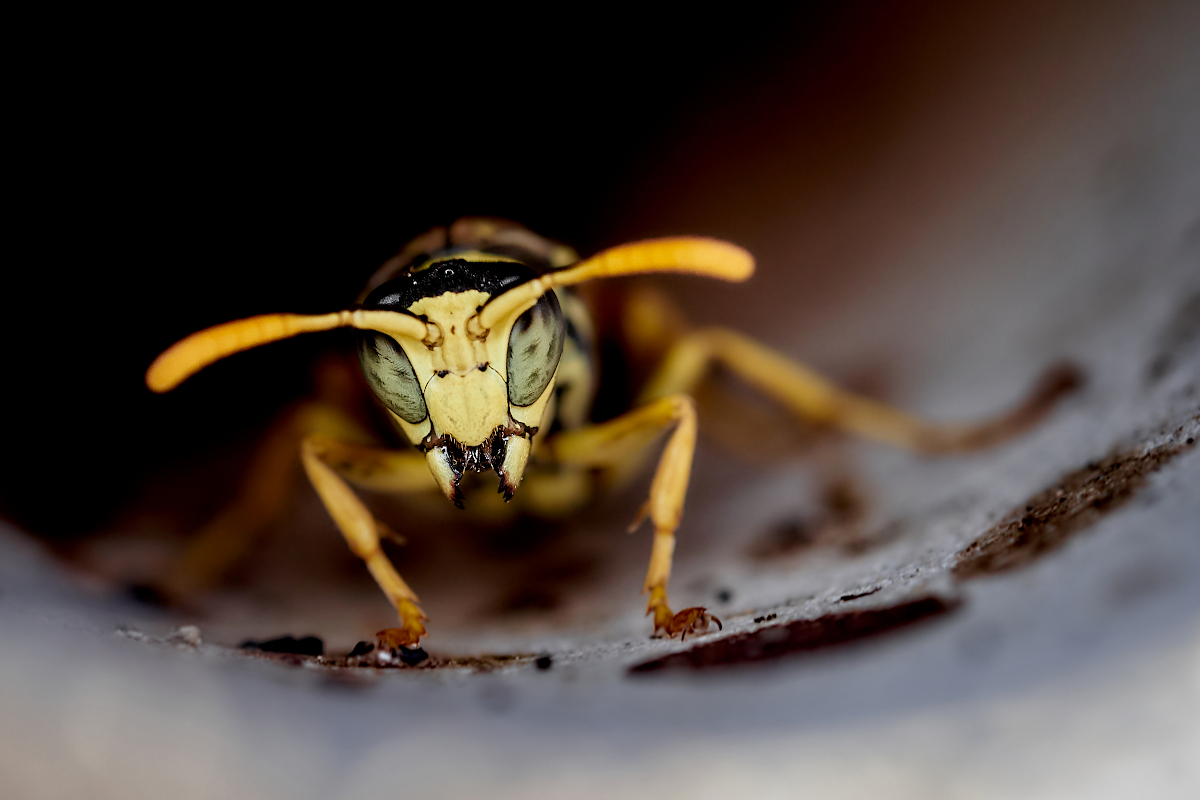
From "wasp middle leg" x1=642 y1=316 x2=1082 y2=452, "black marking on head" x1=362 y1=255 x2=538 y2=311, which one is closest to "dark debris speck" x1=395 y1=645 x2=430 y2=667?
"black marking on head" x1=362 y1=255 x2=538 y2=311

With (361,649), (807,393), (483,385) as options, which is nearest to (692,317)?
(807,393)

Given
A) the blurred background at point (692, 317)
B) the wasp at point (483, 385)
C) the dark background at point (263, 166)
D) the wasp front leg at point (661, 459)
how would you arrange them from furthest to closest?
the dark background at point (263, 166) → the wasp at point (483, 385) → the wasp front leg at point (661, 459) → the blurred background at point (692, 317)

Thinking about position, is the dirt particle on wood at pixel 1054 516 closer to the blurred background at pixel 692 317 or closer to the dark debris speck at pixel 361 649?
the blurred background at pixel 692 317

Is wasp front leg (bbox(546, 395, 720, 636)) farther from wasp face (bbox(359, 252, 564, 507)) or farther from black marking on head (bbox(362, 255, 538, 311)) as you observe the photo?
black marking on head (bbox(362, 255, 538, 311))

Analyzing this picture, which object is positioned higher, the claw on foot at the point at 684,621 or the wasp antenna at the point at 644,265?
the wasp antenna at the point at 644,265

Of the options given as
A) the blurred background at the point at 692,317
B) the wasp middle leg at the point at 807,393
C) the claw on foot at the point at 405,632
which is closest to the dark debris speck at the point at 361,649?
the claw on foot at the point at 405,632

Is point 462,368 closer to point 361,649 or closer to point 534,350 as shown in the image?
point 534,350

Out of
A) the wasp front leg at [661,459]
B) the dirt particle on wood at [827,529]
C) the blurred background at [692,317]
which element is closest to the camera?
the blurred background at [692,317]
